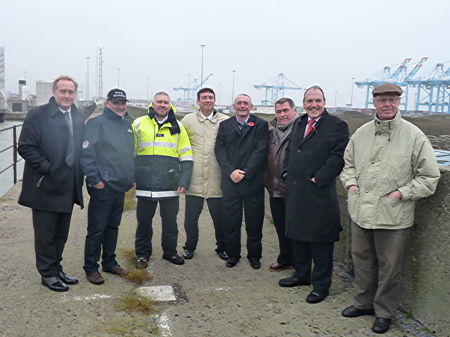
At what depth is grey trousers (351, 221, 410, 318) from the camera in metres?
2.84

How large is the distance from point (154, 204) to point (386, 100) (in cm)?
223

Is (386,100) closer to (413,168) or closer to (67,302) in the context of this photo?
(413,168)

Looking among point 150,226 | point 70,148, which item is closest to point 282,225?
point 150,226

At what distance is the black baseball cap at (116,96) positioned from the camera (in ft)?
11.9

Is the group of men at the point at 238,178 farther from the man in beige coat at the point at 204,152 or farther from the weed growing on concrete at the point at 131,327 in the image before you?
the weed growing on concrete at the point at 131,327

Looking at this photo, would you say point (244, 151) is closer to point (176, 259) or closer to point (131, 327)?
point (176, 259)

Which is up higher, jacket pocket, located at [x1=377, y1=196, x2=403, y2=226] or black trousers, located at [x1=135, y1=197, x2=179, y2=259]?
jacket pocket, located at [x1=377, y1=196, x2=403, y2=226]

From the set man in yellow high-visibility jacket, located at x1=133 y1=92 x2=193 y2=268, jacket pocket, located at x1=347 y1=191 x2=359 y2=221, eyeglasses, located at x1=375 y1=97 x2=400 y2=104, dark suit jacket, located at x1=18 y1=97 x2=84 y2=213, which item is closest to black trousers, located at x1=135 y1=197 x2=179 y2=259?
man in yellow high-visibility jacket, located at x1=133 y1=92 x2=193 y2=268

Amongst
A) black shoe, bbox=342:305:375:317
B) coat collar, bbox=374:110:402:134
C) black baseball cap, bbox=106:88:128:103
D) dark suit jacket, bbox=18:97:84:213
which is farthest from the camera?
black baseball cap, bbox=106:88:128:103

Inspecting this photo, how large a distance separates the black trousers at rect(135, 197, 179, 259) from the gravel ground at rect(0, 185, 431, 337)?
147mm

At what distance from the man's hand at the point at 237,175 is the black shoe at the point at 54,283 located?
160 cm

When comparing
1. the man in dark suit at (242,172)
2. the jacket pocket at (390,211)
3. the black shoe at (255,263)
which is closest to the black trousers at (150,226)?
the man in dark suit at (242,172)

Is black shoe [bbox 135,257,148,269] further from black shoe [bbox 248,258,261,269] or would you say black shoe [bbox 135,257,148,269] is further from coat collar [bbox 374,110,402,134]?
coat collar [bbox 374,110,402,134]

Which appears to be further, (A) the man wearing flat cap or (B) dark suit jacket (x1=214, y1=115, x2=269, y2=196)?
(B) dark suit jacket (x1=214, y1=115, x2=269, y2=196)
